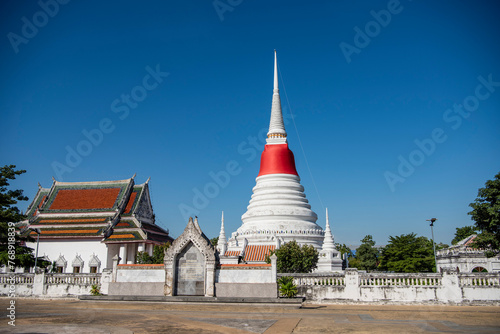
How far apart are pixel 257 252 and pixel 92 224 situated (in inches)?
755

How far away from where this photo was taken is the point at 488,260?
39.7 meters

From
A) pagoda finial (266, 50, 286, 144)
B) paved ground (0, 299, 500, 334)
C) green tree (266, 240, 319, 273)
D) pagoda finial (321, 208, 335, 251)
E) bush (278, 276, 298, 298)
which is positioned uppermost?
pagoda finial (266, 50, 286, 144)

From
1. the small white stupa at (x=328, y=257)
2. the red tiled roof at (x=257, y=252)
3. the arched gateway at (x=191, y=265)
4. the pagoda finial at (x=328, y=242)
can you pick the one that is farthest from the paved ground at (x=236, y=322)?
the pagoda finial at (x=328, y=242)

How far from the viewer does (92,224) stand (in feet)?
148

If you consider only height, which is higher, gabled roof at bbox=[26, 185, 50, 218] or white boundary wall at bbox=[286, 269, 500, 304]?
gabled roof at bbox=[26, 185, 50, 218]

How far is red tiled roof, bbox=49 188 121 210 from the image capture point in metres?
47.2

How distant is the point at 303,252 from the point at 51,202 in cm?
3193

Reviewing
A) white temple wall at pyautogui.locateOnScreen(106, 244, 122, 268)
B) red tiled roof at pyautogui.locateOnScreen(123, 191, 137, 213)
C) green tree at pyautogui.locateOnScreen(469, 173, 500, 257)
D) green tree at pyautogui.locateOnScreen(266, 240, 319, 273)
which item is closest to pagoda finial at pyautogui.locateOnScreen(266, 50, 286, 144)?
red tiled roof at pyautogui.locateOnScreen(123, 191, 137, 213)

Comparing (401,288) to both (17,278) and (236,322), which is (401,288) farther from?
(17,278)

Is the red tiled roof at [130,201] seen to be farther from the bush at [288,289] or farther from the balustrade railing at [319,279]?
the bush at [288,289]

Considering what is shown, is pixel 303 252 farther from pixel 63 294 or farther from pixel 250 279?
pixel 63 294

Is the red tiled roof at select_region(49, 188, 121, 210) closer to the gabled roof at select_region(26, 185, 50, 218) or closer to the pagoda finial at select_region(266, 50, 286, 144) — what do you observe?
the gabled roof at select_region(26, 185, 50, 218)

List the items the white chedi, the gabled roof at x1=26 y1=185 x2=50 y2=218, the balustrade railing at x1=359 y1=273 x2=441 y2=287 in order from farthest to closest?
the gabled roof at x1=26 y1=185 x2=50 y2=218
the white chedi
the balustrade railing at x1=359 y1=273 x2=441 y2=287

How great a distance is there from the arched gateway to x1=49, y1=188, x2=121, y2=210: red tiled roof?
2818 centimetres
